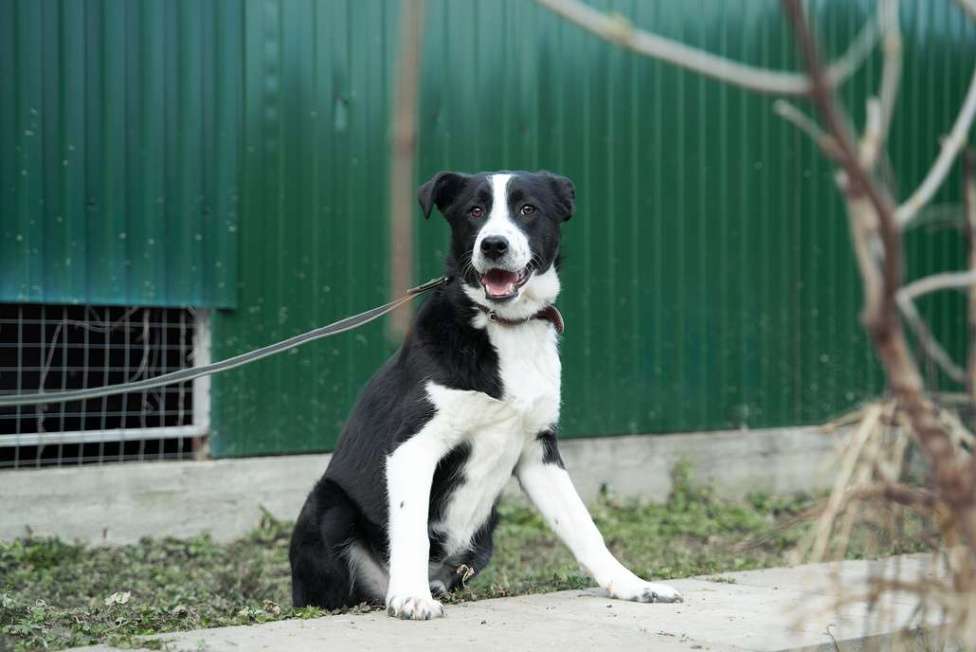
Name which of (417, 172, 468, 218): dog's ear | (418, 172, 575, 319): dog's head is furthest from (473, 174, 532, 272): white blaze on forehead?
(417, 172, 468, 218): dog's ear

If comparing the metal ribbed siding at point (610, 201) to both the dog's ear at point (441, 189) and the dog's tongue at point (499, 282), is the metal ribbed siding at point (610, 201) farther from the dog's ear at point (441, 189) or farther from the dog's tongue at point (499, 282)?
the dog's tongue at point (499, 282)

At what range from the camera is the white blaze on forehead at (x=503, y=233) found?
3.80 m

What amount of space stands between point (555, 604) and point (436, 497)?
0.53 metres

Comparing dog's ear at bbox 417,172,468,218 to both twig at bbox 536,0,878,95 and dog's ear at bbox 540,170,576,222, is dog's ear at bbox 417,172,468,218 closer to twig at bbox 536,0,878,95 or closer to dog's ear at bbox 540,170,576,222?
dog's ear at bbox 540,170,576,222

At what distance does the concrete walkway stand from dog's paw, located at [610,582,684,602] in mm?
50

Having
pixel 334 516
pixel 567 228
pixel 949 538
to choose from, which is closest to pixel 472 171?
pixel 567 228

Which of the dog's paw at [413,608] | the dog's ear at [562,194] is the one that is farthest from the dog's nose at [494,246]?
the dog's paw at [413,608]

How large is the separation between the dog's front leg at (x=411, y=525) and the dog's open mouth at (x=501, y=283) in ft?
1.72

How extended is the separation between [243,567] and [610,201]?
3.63 m

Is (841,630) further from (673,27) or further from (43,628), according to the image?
(673,27)

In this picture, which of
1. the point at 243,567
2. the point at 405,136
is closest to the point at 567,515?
the point at 243,567

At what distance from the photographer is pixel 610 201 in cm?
777

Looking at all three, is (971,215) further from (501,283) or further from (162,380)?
(162,380)

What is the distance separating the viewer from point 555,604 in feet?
12.3
